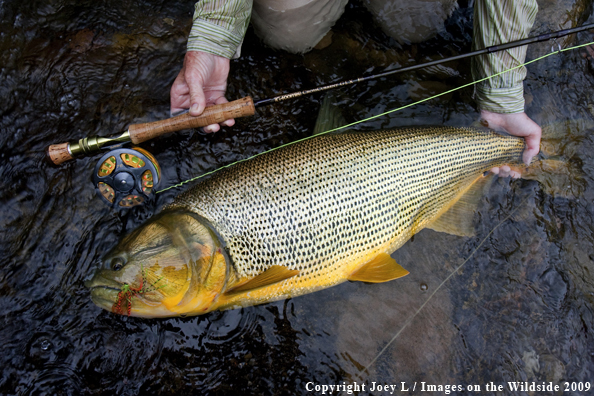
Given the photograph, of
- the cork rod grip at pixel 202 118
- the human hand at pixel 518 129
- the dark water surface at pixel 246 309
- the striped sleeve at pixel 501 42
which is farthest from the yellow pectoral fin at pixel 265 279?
the striped sleeve at pixel 501 42

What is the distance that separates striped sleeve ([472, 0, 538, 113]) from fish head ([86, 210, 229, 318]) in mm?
2531

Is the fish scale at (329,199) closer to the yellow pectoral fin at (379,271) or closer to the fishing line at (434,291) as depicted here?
the yellow pectoral fin at (379,271)

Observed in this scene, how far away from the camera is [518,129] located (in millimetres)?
3031

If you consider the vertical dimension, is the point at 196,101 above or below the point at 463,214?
above

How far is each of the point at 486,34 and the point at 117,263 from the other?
3282 mm

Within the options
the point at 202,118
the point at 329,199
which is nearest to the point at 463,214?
the point at 329,199

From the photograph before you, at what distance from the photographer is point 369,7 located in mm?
3518

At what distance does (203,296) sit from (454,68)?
9.99 ft

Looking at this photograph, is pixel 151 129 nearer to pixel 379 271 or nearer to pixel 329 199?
pixel 329 199

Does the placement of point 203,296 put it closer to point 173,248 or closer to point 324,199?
point 173,248


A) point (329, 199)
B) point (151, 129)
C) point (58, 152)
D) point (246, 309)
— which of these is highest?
point (151, 129)

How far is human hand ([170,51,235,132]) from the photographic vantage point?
2.52 meters

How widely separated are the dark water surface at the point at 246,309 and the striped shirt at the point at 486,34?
37cm

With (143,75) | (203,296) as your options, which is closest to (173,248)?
(203,296)
